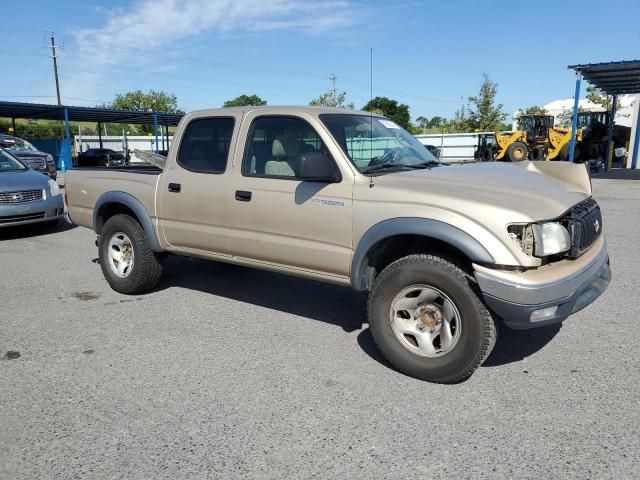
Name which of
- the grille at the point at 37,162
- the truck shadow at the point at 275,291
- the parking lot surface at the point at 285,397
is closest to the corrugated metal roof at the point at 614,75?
the parking lot surface at the point at 285,397

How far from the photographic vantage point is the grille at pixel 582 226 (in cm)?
325

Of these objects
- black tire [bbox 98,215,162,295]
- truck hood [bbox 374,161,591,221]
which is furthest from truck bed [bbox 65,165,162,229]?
truck hood [bbox 374,161,591,221]

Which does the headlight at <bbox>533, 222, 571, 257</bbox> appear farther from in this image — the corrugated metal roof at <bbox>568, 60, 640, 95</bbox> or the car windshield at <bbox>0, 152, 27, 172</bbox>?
the corrugated metal roof at <bbox>568, 60, 640, 95</bbox>

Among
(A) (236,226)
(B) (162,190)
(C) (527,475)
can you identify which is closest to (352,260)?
(A) (236,226)

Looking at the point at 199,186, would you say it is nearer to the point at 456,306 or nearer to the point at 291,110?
the point at 291,110

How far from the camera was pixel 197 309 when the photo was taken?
493 centimetres

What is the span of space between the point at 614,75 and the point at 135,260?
21.2m

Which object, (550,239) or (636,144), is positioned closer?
(550,239)

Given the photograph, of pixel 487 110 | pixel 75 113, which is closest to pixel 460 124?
pixel 487 110

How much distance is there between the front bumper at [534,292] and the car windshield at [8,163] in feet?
31.1

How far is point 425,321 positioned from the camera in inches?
134

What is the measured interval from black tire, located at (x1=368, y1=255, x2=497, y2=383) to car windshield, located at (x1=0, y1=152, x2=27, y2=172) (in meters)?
8.77

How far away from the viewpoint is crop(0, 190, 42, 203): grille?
8398 millimetres

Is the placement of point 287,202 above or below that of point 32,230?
above
